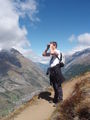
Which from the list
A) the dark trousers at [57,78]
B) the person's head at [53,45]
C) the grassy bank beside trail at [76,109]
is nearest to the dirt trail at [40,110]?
the dark trousers at [57,78]

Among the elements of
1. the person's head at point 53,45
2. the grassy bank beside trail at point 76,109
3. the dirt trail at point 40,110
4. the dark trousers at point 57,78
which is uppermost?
the person's head at point 53,45

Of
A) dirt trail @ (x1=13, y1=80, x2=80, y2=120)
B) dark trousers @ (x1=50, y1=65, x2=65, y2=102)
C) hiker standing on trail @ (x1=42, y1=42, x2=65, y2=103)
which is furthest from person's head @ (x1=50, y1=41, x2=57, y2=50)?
dirt trail @ (x1=13, y1=80, x2=80, y2=120)

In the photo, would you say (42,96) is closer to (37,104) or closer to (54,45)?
(37,104)

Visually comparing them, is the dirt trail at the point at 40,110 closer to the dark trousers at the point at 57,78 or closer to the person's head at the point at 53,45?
the dark trousers at the point at 57,78

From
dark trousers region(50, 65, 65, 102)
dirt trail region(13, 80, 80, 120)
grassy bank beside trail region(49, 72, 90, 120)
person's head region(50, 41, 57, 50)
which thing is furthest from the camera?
person's head region(50, 41, 57, 50)

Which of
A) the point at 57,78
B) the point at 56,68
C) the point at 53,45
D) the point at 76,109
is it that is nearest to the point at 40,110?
the point at 57,78

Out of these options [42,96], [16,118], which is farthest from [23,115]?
[42,96]

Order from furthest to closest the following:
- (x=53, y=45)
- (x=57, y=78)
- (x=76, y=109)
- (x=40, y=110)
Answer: (x=40, y=110) < (x=53, y=45) < (x=57, y=78) < (x=76, y=109)

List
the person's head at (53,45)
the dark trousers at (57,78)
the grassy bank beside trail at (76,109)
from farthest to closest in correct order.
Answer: the person's head at (53,45) < the dark trousers at (57,78) < the grassy bank beside trail at (76,109)

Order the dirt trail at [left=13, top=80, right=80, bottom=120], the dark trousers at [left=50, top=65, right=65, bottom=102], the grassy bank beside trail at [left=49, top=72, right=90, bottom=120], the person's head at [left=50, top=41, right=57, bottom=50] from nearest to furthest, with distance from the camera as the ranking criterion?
the grassy bank beside trail at [left=49, top=72, right=90, bottom=120], the dirt trail at [left=13, top=80, right=80, bottom=120], the dark trousers at [left=50, top=65, right=65, bottom=102], the person's head at [left=50, top=41, right=57, bottom=50]

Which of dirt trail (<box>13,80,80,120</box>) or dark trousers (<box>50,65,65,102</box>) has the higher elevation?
dark trousers (<box>50,65,65,102</box>)

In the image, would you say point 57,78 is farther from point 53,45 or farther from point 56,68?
point 53,45

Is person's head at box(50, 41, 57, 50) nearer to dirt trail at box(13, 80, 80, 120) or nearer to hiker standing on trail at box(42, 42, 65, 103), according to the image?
hiker standing on trail at box(42, 42, 65, 103)

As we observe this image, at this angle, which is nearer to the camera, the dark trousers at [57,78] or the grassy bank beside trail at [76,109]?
the grassy bank beside trail at [76,109]
